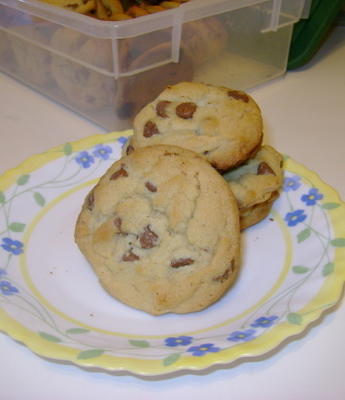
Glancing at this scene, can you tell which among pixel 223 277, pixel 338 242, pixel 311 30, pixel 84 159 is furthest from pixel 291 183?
pixel 311 30

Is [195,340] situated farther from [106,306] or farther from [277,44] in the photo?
[277,44]

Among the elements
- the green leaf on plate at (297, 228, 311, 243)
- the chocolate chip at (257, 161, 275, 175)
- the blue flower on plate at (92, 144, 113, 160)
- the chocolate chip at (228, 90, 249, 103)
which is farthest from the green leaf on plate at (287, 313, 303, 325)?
the blue flower on plate at (92, 144, 113, 160)

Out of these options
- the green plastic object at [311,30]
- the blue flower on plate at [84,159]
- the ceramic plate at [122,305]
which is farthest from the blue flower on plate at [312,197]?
the green plastic object at [311,30]

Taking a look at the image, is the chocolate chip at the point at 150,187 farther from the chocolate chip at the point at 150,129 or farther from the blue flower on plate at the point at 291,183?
the blue flower on plate at the point at 291,183

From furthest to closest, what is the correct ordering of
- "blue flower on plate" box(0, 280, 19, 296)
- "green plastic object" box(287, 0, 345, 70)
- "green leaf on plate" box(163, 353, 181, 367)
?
"green plastic object" box(287, 0, 345, 70) < "blue flower on plate" box(0, 280, 19, 296) < "green leaf on plate" box(163, 353, 181, 367)

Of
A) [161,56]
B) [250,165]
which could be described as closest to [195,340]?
[250,165]

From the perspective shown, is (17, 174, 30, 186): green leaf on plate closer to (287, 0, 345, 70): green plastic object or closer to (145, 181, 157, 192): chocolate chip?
(145, 181, 157, 192): chocolate chip
